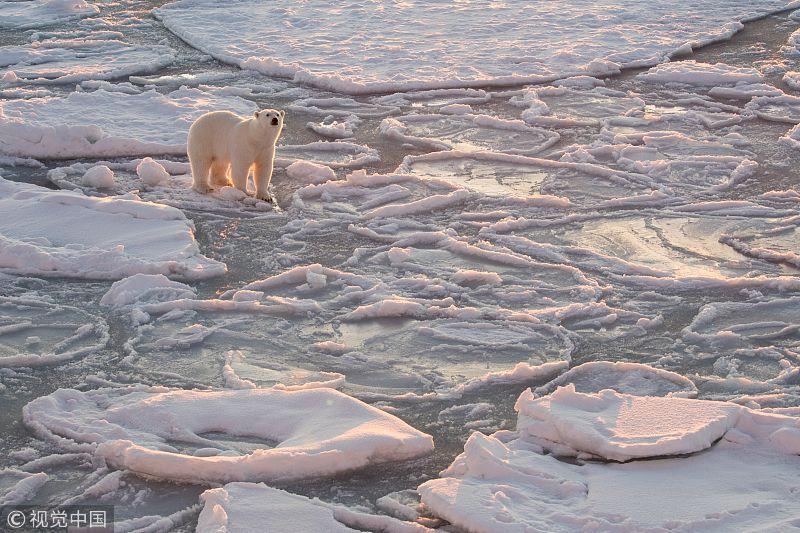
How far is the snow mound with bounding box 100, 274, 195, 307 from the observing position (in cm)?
532

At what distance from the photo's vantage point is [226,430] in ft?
13.4

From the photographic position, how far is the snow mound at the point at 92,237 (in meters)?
5.70

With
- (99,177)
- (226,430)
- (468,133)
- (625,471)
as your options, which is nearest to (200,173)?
(99,177)

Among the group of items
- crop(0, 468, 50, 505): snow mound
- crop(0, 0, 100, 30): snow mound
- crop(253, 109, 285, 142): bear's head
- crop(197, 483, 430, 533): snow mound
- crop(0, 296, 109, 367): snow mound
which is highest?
crop(253, 109, 285, 142): bear's head

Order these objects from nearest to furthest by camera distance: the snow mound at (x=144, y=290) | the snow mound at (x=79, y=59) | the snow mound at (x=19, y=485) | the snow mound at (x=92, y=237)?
1. the snow mound at (x=19, y=485)
2. the snow mound at (x=144, y=290)
3. the snow mound at (x=92, y=237)
4. the snow mound at (x=79, y=59)

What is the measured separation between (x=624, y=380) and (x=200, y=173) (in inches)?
133

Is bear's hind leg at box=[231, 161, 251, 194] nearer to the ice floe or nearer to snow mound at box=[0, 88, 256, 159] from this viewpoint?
snow mound at box=[0, 88, 256, 159]

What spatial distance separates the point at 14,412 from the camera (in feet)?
13.9

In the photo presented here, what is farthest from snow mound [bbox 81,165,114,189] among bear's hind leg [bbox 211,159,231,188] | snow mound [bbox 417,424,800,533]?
snow mound [bbox 417,424,800,533]

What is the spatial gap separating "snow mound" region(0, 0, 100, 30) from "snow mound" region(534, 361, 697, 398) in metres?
9.82

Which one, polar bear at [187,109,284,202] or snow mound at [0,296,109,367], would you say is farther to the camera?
polar bear at [187,109,284,202]

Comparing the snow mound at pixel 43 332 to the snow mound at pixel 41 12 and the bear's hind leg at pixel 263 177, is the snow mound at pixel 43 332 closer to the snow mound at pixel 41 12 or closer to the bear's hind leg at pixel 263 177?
the bear's hind leg at pixel 263 177

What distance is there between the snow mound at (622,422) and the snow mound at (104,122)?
4532 mm

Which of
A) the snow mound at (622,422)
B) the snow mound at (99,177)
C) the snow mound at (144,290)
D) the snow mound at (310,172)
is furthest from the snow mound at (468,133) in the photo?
the snow mound at (622,422)
